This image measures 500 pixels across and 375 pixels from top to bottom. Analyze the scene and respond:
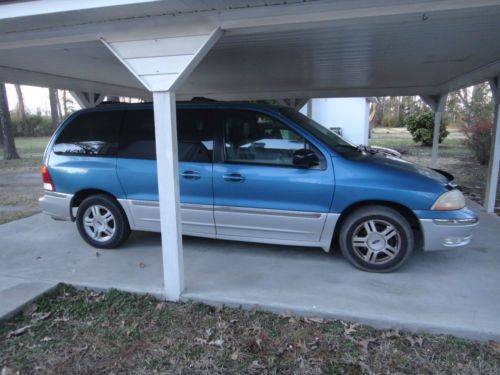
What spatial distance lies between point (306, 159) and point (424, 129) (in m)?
19.0

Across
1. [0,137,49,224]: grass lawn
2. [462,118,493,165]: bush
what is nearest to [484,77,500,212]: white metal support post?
[462,118,493,165]: bush

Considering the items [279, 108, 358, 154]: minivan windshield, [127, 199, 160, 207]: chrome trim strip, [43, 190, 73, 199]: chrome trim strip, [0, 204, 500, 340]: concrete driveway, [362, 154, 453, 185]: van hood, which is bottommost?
[0, 204, 500, 340]: concrete driveway

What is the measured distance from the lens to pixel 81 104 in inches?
293

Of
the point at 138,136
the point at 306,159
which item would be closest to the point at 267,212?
the point at 306,159

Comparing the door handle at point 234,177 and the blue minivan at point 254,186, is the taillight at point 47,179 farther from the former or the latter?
the door handle at point 234,177

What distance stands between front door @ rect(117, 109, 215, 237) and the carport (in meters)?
0.78

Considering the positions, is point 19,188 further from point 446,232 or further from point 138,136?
point 446,232

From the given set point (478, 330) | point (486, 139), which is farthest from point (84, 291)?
point (486, 139)

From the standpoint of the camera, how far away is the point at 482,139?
13.7 metres

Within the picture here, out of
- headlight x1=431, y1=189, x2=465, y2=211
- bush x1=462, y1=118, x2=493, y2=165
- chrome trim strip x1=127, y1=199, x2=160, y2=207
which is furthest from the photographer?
bush x1=462, y1=118, x2=493, y2=165

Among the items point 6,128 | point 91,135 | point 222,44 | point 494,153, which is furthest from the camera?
point 6,128

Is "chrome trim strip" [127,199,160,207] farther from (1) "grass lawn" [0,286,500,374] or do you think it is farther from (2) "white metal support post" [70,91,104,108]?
(2) "white metal support post" [70,91,104,108]

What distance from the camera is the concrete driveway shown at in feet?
10.7

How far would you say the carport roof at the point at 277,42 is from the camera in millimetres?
2920
